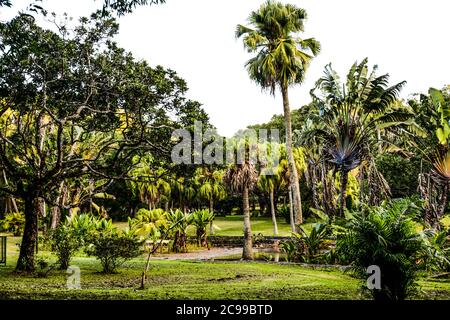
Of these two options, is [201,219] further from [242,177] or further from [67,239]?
[67,239]

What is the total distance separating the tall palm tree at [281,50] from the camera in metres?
20.7

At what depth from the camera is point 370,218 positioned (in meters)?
7.15

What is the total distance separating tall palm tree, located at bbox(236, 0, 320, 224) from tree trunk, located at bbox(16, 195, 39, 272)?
1184cm

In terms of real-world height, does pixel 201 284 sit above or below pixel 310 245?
below

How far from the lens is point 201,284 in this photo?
10.8m

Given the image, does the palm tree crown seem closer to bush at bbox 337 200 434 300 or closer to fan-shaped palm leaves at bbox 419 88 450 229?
fan-shaped palm leaves at bbox 419 88 450 229

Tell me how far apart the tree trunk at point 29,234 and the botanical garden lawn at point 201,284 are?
18.6 inches

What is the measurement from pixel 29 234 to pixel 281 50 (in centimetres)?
1348

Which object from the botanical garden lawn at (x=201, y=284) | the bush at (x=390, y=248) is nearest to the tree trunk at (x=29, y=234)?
the botanical garden lawn at (x=201, y=284)

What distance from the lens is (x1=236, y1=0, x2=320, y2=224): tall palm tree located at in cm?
2070

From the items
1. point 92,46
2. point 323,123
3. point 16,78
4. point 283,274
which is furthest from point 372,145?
point 16,78

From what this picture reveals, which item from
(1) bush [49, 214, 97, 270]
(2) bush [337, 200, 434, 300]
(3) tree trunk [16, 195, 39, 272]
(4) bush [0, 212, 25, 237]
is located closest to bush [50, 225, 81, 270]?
(1) bush [49, 214, 97, 270]

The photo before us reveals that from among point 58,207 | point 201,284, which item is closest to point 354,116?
point 201,284
